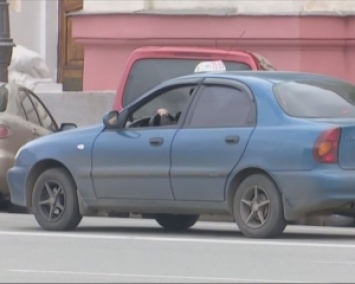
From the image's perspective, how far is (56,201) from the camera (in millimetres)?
14664

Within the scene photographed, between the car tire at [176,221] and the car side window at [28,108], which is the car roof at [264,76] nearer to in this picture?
the car tire at [176,221]

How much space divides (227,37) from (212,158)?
807cm

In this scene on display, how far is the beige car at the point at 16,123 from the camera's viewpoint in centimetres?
1802

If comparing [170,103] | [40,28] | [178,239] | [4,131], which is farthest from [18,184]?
[40,28]

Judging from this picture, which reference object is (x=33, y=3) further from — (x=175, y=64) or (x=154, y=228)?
(x=154, y=228)

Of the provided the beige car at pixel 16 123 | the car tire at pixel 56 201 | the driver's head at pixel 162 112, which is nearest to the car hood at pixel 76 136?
the car tire at pixel 56 201

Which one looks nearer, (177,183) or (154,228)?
(177,183)

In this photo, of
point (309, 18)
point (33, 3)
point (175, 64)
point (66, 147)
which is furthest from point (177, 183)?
point (33, 3)

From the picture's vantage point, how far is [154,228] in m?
15.2

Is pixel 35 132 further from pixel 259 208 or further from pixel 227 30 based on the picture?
pixel 259 208

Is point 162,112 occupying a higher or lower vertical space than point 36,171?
higher

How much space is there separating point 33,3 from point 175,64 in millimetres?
9672

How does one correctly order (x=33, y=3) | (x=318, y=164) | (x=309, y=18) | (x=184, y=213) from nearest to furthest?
(x=318, y=164), (x=184, y=213), (x=309, y=18), (x=33, y=3)

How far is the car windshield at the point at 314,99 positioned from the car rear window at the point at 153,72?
10.9 feet
